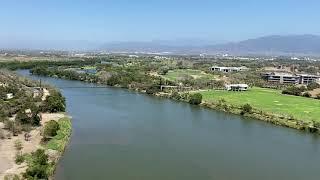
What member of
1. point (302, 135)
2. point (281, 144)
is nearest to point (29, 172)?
point (281, 144)

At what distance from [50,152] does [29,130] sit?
149 inches

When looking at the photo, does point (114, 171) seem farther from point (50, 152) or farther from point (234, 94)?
point (234, 94)

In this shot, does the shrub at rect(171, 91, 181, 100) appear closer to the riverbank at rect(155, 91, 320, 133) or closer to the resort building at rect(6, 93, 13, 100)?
the riverbank at rect(155, 91, 320, 133)

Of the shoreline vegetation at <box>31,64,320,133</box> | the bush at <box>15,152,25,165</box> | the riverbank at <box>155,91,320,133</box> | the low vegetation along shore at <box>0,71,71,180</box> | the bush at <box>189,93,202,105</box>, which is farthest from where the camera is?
the bush at <box>189,93,202,105</box>

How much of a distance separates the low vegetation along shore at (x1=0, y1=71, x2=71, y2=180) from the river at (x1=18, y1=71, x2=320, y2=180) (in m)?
0.62

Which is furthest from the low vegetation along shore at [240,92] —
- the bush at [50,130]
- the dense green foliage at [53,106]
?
the bush at [50,130]

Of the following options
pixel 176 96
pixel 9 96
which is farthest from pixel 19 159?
pixel 176 96

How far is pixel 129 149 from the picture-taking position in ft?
63.4

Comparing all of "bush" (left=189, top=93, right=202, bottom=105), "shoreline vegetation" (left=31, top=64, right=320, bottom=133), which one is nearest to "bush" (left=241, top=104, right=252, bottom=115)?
"shoreline vegetation" (left=31, top=64, right=320, bottom=133)

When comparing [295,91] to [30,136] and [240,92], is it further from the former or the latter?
[30,136]

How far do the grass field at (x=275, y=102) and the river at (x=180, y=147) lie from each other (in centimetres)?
280

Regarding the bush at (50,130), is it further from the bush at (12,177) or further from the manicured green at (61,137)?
the bush at (12,177)

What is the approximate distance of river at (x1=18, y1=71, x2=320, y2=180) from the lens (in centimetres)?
1623

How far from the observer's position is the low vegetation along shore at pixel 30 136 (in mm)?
14859
